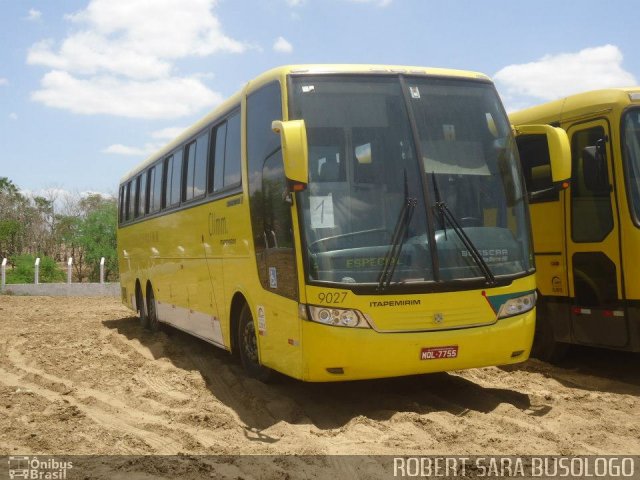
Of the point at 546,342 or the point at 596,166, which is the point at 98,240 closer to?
the point at 546,342

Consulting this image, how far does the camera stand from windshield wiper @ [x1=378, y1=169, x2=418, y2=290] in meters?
7.31

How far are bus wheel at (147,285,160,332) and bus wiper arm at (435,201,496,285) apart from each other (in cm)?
909

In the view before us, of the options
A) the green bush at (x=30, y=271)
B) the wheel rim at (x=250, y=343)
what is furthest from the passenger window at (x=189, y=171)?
the green bush at (x=30, y=271)

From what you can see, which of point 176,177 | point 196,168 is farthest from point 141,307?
point 196,168

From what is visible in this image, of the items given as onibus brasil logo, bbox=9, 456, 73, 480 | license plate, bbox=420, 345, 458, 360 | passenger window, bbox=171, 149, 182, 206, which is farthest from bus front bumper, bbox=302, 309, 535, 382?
passenger window, bbox=171, 149, 182, 206

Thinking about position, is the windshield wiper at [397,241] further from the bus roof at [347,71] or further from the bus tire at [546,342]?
the bus tire at [546,342]

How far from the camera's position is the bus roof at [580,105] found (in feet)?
29.9

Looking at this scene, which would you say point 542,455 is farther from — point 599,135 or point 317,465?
point 599,135

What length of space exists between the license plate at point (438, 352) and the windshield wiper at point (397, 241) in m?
0.72

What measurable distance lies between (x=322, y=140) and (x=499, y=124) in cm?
195

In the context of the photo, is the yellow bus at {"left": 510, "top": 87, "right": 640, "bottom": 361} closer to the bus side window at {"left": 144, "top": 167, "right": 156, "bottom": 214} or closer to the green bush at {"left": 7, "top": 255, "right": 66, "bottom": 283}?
the bus side window at {"left": 144, "top": 167, "right": 156, "bottom": 214}

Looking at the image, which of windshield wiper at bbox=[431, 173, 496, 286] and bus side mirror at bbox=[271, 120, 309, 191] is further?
windshield wiper at bbox=[431, 173, 496, 286]

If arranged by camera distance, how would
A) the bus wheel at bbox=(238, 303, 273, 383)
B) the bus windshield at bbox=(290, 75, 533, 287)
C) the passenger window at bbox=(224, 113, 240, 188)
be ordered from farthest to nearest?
the passenger window at bbox=(224, 113, 240, 188), the bus wheel at bbox=(238, 303, 273, 383), the bus windshield at bbox=(290, 75, 533, 287)

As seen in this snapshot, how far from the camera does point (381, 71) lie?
318 inches
